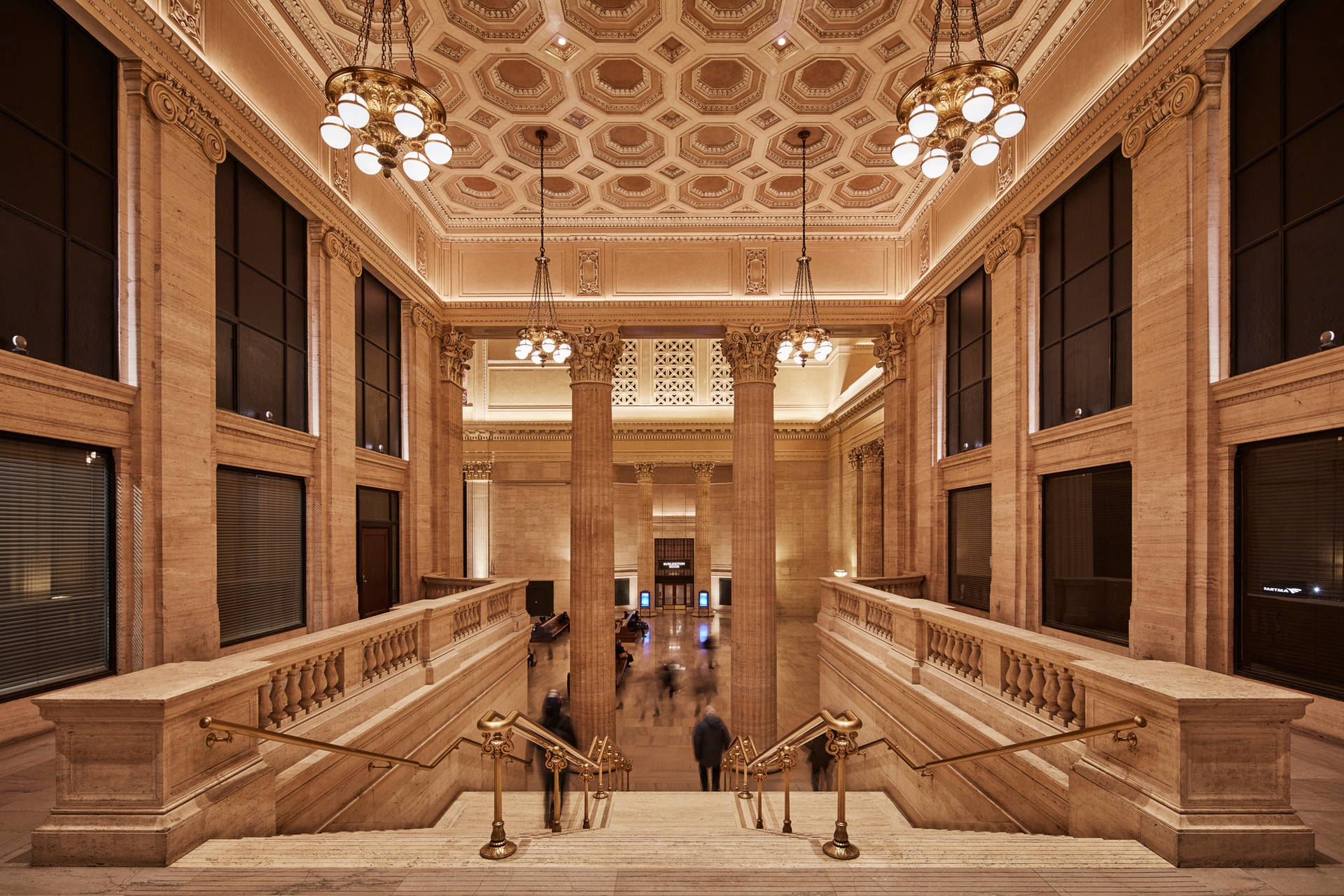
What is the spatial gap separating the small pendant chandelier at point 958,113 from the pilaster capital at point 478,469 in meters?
18.1

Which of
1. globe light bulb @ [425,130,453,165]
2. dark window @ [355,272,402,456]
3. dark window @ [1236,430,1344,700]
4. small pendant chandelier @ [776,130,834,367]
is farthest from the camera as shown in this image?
dark window @ [355,272,402,456]

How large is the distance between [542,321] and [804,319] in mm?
4732

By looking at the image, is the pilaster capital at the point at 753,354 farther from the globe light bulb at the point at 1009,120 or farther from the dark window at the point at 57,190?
the dark window at the point at 57,190

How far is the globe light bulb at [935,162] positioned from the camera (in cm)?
438

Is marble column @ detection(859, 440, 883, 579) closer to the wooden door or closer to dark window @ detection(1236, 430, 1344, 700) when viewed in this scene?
dark window @ detection(1236, 430, 1344, 700)

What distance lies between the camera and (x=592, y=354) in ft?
35.1

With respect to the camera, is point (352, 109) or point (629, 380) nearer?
point (352, 109)

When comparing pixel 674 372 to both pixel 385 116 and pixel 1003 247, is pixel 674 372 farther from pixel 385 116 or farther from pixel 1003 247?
pixel 385 116

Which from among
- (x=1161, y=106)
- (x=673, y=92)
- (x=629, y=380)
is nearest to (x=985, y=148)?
(x=1161, y=106)

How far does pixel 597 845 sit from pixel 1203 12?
7.34 m

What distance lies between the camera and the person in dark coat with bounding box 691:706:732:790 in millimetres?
7789

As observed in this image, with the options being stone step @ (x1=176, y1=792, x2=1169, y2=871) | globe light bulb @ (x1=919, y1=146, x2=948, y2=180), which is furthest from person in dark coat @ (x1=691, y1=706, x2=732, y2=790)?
globe light bulb @ (x1=919, y1=146, x2=948, y2=180)

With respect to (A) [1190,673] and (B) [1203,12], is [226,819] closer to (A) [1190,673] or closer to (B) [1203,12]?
(A) [1190,673]

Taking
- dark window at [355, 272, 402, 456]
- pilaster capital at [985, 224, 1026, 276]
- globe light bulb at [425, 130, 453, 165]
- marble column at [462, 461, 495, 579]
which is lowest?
marble column at [462, 461, 495, 579]
